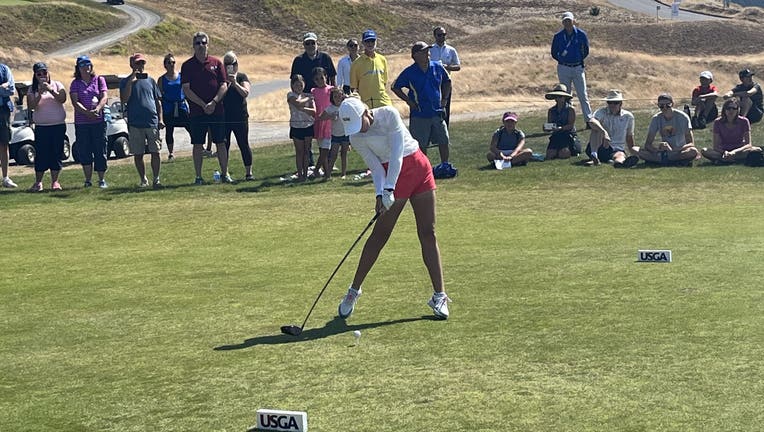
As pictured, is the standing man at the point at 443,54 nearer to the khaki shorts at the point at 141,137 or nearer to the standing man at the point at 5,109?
the khaki shorts at the point at 141,137

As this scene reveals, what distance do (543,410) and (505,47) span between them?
181 ft

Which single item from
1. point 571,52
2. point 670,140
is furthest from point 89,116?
point 670,140

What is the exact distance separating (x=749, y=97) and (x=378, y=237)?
17.1 meters

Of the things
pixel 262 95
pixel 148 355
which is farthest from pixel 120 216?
pixel 262 95

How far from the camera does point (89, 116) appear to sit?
2016 cm

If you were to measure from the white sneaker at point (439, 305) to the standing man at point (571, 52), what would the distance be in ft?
47.4

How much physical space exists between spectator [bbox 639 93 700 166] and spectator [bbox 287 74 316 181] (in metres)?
5.84

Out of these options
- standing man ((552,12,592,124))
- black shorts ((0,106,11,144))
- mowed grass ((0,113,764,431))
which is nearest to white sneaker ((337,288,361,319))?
mowed grass ((0,113,764,431))

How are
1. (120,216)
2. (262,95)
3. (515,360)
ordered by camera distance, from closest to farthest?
(515,360) → (120,216) → (262,95)

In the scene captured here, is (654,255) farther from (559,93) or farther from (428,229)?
(559,93)

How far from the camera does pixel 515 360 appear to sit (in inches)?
336

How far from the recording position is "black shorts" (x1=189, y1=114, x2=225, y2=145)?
793 inches

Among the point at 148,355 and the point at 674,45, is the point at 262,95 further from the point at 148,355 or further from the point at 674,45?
the point at 148,355

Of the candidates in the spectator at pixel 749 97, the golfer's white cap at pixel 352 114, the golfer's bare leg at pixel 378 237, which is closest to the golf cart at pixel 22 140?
the spectator at pixel 749 97
